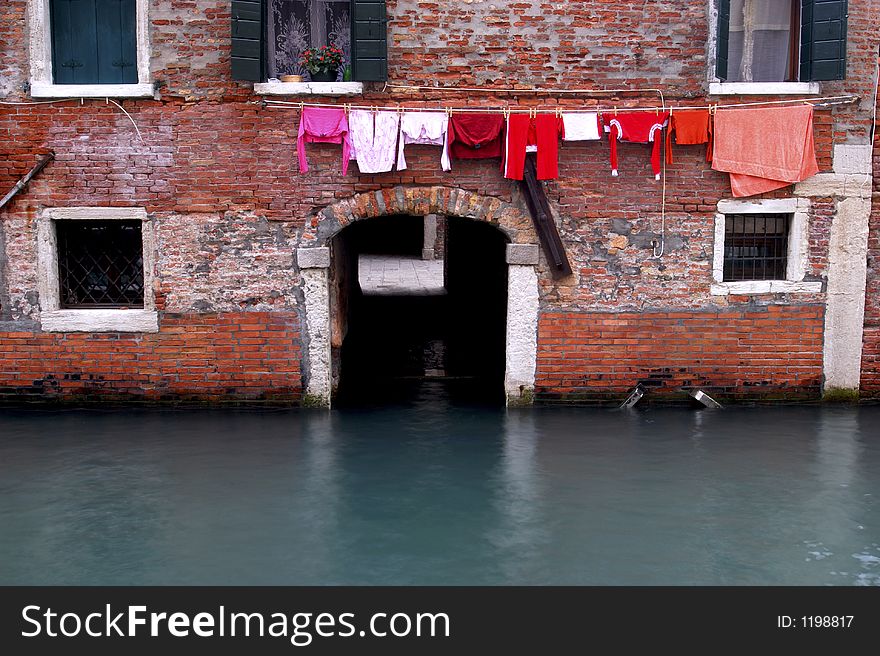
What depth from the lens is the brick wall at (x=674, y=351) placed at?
905cm

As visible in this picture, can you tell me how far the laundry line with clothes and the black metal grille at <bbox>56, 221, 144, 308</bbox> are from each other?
1.87m

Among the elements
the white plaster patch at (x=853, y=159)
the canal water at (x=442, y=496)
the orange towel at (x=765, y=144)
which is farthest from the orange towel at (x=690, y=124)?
the canal water at (x=442, y=496)

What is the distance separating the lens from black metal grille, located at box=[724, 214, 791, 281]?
9172 mm

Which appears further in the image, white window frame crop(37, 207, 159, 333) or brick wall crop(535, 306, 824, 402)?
brick wall crop(535, 306, 824, 402)

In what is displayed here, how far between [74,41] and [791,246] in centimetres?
695

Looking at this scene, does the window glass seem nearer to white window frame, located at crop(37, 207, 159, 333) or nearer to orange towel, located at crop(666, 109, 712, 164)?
white window frame, located at crop(37, 207, 159, 333)

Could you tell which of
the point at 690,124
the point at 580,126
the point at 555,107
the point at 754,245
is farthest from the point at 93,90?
the point at 754,245

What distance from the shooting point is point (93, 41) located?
346 inches

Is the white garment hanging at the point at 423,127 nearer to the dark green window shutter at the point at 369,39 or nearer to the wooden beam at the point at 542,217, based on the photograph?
the dark green window shutter at the point at 369,39

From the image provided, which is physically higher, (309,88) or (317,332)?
(309,88)

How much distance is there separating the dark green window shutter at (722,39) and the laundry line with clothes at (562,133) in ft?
1.10

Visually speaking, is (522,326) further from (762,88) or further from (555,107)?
(762,88)

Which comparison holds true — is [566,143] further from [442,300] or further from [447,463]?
[442,300]

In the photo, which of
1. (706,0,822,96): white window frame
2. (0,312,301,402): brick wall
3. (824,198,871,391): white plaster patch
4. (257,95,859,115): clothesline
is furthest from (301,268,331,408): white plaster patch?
(824,198,871,391): white plaster patch
